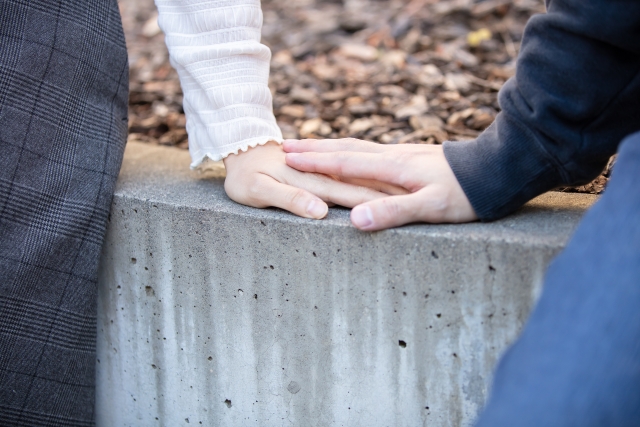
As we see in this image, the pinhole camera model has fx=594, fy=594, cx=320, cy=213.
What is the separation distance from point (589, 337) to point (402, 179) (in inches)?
19.9

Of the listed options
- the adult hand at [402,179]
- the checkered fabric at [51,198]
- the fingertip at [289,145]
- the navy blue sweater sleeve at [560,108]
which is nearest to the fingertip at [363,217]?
the adult hand at [402,179]

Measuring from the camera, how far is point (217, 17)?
47.7 inches

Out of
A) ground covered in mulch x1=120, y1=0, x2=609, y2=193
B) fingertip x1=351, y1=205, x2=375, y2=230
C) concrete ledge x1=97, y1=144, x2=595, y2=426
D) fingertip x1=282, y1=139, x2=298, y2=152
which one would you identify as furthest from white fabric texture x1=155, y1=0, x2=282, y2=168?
ground covered in mulch x1=120, y1=0, x2=609, y2=193

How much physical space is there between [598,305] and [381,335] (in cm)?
53

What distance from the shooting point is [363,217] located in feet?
3.39

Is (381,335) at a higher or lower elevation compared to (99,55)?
lower

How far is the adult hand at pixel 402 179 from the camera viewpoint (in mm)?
1033

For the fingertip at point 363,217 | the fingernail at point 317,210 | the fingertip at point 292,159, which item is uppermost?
the fingertip at point 292,159

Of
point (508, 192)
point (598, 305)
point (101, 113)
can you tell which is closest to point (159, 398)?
point (101, 113)

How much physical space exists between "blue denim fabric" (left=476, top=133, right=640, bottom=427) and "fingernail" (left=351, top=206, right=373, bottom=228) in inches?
15.1

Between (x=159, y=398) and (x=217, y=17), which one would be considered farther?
(x=159, y=398)

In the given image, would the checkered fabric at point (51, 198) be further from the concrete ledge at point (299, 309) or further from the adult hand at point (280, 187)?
the adult hand at point (280, 187)

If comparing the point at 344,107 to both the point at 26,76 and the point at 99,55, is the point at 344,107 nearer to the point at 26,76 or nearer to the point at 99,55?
the point at 99,55

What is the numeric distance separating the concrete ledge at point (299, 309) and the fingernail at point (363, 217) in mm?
41
